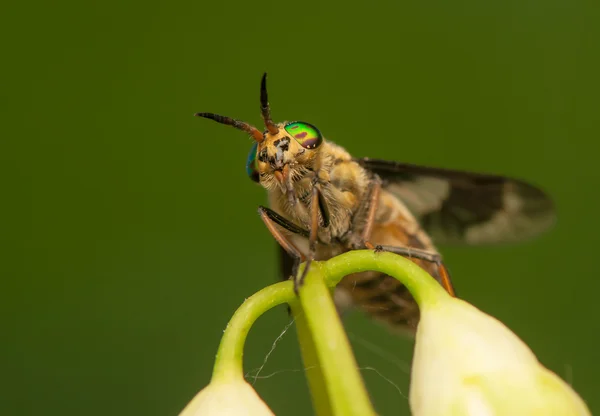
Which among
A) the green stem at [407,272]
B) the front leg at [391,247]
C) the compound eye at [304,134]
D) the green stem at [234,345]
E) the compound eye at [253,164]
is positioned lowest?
the green stem at [234,345]

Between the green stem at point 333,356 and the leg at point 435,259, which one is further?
the leg at point 435,259

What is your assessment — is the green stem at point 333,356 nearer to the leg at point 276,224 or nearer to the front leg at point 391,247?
the leg at point 276,224

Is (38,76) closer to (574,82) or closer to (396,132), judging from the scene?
(396,132)

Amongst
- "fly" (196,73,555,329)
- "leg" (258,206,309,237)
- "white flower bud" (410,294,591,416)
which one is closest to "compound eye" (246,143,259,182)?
"fly" (196,73,555,329)

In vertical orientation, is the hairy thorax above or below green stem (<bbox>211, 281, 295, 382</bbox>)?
above

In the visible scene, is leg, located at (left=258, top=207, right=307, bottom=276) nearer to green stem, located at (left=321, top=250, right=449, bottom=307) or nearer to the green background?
green stem, located at (left=321, top=250, right=449, bottom=307)

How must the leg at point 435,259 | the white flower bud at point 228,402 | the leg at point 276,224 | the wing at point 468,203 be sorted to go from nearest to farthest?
1. the white flower bud at point 228,402
2. the leg at point 276,224
3. the leg at point 435,259
4. the wing at point 468,203

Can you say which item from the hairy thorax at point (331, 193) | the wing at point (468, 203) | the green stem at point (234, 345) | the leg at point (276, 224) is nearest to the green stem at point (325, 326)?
the green stem at point (234, 345)
